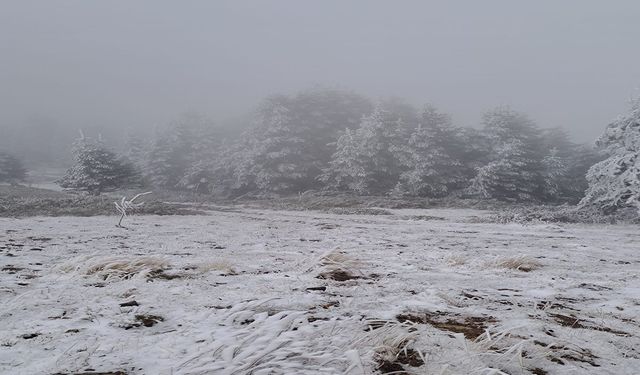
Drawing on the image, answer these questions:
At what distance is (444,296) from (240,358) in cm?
186

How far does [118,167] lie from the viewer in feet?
94.0

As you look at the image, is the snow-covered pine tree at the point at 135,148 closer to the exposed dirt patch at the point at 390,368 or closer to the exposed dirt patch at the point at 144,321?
the exposed dirt patch at the point at 144,321

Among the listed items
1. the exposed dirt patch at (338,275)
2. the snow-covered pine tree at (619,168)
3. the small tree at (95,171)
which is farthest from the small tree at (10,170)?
the snow-covered pine tree at (619,168)

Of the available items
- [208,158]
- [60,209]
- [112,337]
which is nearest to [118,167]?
[208,158]

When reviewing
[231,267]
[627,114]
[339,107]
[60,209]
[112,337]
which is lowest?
[60,209]

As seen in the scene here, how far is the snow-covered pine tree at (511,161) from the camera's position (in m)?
24.4

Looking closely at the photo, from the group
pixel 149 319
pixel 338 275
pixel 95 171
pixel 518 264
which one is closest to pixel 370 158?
pixel 95 171

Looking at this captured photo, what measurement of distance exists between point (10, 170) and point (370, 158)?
42899 millimetres

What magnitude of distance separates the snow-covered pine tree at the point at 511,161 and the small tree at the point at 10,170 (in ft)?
162

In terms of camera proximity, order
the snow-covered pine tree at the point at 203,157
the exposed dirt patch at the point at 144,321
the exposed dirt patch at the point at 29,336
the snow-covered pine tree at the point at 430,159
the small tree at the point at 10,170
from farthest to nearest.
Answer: the small tree at the point at 10,170, the snow-covered pine tree at the point at 203,157, the snow-covered pine tree at the point at 430,159, the exposed dirt patch at the point at 144,321, the exposed dirt patch at the point at 29,336

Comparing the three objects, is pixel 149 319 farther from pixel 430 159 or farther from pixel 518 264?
pixel 430 159

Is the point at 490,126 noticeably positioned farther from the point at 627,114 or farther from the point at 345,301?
the point at 345,301

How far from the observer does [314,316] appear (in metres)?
2.25

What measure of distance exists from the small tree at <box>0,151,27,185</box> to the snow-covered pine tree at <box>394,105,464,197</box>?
4392cm
